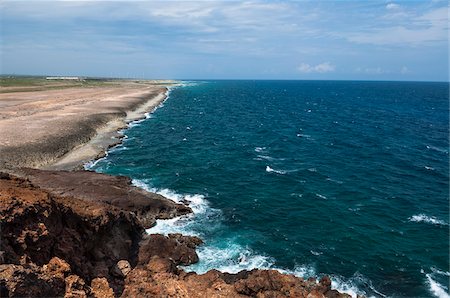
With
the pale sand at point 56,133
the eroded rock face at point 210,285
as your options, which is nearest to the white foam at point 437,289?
the eroded rock face at point 210,285

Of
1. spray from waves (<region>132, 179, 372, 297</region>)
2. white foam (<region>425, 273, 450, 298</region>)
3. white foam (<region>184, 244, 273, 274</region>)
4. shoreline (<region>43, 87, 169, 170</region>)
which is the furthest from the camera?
shoreline (<region>43, 87, 169, 170</region>)

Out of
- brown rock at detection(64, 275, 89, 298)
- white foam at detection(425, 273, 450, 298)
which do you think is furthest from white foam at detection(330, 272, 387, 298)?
brown rock at detection(64, 275, 89, 298)

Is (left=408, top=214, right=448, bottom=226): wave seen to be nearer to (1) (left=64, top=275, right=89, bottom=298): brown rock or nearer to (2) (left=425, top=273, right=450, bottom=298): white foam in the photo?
(2) (left=425, top=273, right=450, bottom=298): white foam

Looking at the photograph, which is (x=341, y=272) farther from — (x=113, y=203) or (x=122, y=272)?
(x=113, y=203)

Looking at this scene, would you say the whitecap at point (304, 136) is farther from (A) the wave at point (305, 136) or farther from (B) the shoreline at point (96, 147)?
(B) the shoreline at point (96, 147)

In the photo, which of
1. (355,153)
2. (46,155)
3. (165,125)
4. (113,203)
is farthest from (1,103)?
(355,153)

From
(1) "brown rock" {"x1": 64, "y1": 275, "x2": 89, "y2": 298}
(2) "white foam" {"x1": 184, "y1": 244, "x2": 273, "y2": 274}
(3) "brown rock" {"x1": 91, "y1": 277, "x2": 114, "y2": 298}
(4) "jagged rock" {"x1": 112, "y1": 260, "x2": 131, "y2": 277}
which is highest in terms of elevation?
(1) "brown rock" {"x1": 64, "y1": 275, "x2": 89, "y2": 298}

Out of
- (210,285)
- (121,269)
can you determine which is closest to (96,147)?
(121,269)
